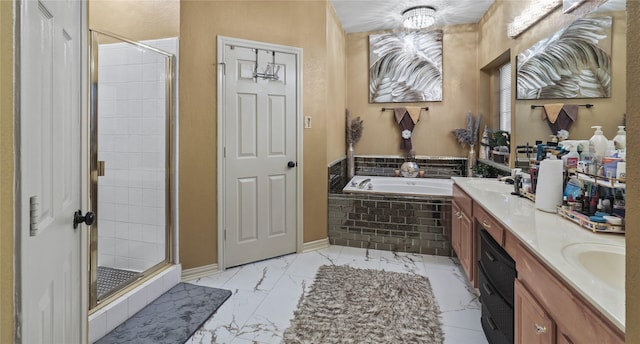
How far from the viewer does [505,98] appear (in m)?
3.77

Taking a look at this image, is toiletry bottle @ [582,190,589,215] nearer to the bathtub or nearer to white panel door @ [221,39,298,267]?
white panel door @ [221,39,298,267]

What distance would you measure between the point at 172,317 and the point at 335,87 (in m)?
2.91

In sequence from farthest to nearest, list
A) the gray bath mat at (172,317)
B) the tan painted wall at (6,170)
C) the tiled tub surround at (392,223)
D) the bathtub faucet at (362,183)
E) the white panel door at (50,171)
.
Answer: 1. the bathtub faucet at (362,183)
2. the tiled tub surround at (392,223)
3. the gray bath mat at (172,317)
4. the white panel door at (50,171)
5. the tan painted wall at (6,170)

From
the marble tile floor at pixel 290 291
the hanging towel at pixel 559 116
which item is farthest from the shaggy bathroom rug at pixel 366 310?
the hanging towel at pixel 559 116

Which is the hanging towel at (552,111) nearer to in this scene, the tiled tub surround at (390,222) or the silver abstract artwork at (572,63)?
the silver abstract artwork at (572,63)

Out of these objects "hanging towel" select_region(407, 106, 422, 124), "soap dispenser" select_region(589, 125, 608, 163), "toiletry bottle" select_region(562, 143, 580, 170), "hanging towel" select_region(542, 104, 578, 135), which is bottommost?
"toiletry bottle" select_region(562, 143, 580, 170)

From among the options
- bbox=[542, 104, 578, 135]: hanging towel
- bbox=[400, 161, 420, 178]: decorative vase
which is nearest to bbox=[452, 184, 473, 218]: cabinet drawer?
bbox=[542, 104, 578, 135]: hanging towel

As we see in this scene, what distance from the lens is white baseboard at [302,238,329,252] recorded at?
3.32 meters

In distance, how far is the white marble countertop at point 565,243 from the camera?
80 cm

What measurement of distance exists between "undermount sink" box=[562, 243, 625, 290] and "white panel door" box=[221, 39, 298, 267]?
7.79 ft

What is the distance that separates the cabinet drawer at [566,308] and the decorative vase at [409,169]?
3157 millimetres

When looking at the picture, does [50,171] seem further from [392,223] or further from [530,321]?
[392,223]

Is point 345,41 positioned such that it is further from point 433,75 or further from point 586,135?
point 586,135

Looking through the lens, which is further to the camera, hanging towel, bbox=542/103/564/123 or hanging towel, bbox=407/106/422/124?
hanging towel, bbox=407/106/422/124
